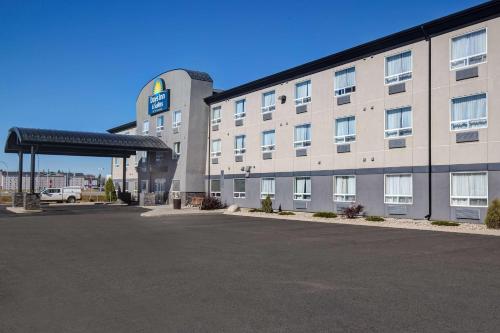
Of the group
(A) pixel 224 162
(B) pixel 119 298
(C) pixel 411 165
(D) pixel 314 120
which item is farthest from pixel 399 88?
(B) pixel 119 298

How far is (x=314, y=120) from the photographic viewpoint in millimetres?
28078

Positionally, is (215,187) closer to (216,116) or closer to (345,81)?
(216,116)

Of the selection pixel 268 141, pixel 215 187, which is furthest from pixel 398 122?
pixel 215 187

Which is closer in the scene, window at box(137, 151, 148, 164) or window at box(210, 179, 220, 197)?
window at box(210, 179, 220, 197)

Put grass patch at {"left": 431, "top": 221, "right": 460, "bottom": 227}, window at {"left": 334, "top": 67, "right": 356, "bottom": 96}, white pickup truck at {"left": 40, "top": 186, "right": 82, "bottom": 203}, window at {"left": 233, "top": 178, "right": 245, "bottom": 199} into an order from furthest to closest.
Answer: white pickup truck at {"left": 40, "top": 186, "right": 82, "bottom": 203} < window at {"left": 233, "top": 178, "right": 245, "bottom": 199} < window at {"left": 334, "top": 67, "right": 356, "bottom": 96} < grass patch at {"left": 431, "top": 221, "right": 460, "bottom": 227}

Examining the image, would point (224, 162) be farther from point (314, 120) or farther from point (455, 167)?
point (455, 167)

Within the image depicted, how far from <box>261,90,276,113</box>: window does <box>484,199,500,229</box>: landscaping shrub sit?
16.7 meters

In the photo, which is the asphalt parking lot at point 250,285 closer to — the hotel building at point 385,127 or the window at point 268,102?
the hotel building at point 385,127

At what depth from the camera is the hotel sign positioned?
4144 centimetres

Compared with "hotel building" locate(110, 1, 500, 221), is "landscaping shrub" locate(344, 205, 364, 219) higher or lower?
lower

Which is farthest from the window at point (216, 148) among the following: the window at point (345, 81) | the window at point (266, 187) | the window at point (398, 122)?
the window at point (398, 122)

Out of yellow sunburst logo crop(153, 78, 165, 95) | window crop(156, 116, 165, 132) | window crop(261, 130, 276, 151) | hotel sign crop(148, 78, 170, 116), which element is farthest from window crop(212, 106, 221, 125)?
yellow sunburst logo crop(153, 78, 165, 95)

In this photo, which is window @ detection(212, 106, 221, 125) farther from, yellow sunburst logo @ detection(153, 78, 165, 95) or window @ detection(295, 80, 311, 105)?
window @ detection(295, 80, 311, 105)

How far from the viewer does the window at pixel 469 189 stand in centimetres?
1975
